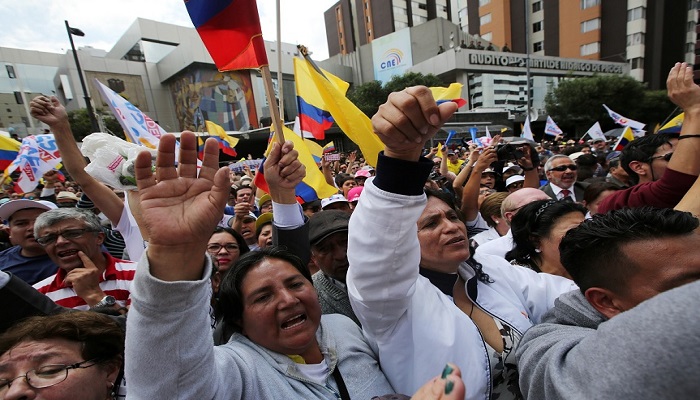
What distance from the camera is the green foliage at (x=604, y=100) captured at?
29.3 meters

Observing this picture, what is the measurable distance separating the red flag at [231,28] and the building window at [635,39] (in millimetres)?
50666

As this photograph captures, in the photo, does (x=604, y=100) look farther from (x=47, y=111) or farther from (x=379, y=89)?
(x=47, y=111)

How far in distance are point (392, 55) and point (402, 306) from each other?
49.2 m

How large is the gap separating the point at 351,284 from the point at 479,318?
75cm

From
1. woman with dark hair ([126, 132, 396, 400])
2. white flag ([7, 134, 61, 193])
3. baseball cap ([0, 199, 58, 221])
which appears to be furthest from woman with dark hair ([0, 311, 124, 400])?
white flag ([7, 134, 61, 193])

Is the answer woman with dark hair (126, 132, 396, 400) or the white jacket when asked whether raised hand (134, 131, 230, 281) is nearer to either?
woman with dark hair (126, 132, 396, 400)

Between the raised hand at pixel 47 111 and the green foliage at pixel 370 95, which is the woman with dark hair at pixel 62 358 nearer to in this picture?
the raised hand at pixel 47 111

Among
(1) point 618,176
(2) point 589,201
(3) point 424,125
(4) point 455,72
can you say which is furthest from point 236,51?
(4) point 455,72

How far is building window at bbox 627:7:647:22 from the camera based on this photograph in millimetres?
36844

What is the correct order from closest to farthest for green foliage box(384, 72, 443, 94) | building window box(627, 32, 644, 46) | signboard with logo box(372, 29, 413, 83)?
1. green foliage box(384, 72, 443, 94)
2. building window box(627, 32, 644, 46)
3. signboard with logo box(372, 29, 413, 83)

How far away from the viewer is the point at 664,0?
36.9 meters

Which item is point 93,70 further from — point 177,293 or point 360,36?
point 177,293

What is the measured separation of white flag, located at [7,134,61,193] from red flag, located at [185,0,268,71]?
4986 millimetres

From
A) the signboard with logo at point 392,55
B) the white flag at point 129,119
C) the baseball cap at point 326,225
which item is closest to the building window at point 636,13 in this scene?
the signboard with logo at point 392,55
